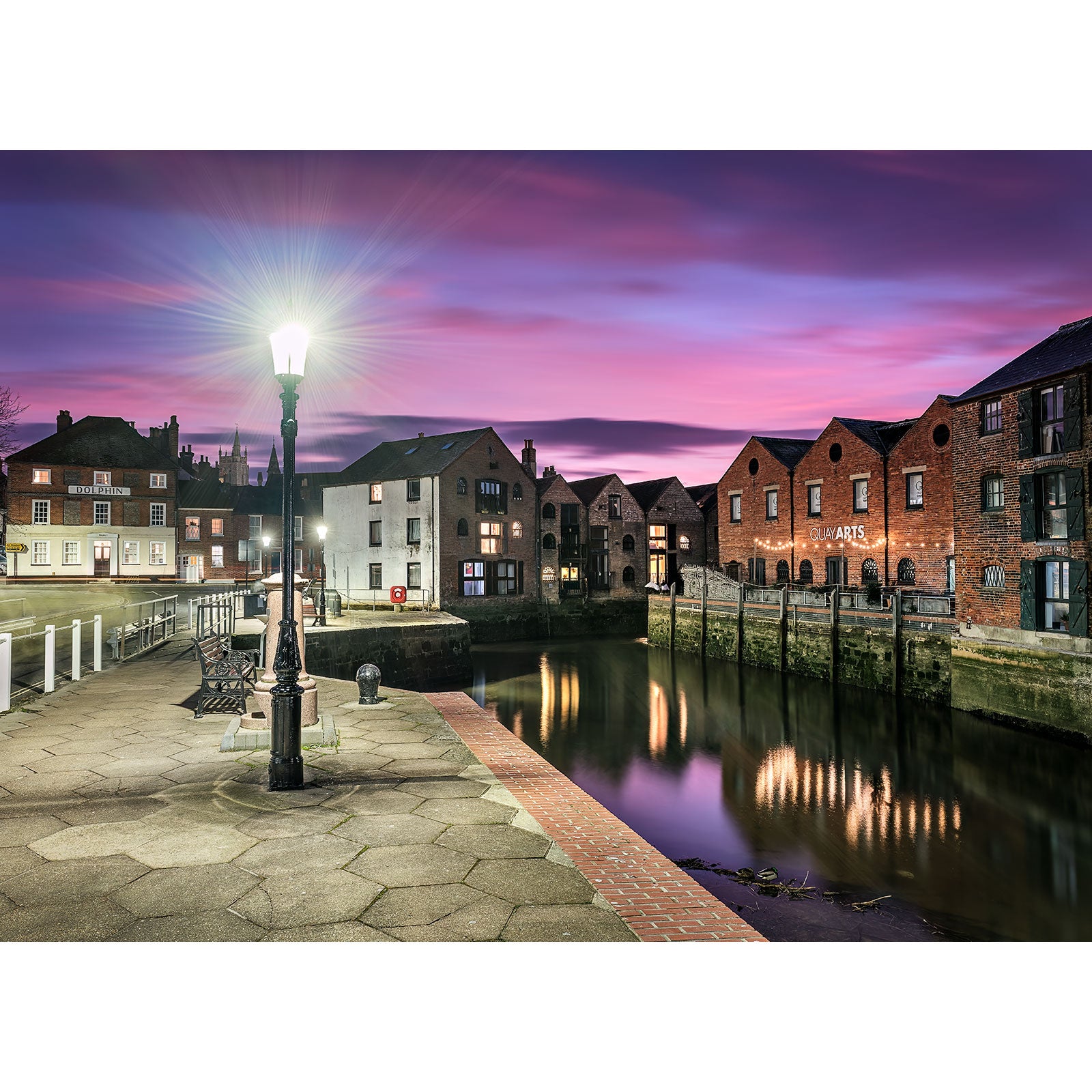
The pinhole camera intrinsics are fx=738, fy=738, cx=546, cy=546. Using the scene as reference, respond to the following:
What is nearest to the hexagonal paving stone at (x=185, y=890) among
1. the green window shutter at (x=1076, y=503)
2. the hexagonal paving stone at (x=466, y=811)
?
Result: the hexagonal paving stone at (x=466, y=811)

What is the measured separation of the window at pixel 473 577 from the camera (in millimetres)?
39906

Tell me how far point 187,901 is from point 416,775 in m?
3.02


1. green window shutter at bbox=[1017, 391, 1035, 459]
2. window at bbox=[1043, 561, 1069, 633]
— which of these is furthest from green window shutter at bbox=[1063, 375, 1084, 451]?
window at bbox=[1043, 561, 1069, 633]

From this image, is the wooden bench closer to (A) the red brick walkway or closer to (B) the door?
(A) the red brick walkway

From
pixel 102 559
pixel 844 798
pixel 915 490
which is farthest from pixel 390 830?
pixel 102 559

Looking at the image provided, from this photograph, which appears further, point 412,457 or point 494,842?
point 412,457

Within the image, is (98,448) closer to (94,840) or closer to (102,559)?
(102,559)

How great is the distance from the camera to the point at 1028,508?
17594 mm

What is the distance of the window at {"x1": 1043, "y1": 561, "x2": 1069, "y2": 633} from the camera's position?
16.7 m

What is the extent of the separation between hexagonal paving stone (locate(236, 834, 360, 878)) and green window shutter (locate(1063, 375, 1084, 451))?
1800 cm

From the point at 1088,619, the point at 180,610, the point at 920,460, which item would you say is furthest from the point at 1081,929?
the point at 180,610

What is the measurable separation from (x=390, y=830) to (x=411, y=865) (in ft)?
2.41

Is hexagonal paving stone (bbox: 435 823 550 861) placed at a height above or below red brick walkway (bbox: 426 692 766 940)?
above

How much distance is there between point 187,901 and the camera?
4531 mm
